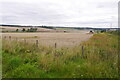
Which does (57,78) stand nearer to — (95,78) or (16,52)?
(95,78)

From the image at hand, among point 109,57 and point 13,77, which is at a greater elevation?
point 109,57

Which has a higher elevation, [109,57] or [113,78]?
[109,57]

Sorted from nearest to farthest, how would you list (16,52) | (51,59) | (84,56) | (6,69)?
(6,69)
(51,59)
(84,56)
(16,52)

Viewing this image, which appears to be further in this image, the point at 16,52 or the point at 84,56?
the point at 16,52

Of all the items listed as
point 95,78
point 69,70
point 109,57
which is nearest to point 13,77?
point 69,70

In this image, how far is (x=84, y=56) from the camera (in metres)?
6.88

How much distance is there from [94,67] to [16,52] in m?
5.18

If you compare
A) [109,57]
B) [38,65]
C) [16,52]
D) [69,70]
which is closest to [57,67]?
[69,70]

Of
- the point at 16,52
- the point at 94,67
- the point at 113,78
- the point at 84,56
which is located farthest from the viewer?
the point at 16,52

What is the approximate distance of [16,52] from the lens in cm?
812

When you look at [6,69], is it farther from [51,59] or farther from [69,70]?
[69,70]

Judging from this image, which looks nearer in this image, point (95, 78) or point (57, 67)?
point (95, 78)

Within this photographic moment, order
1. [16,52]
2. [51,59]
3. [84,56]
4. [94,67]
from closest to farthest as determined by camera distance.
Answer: [94,67]
[51,59]
[84,56]
[16,52]

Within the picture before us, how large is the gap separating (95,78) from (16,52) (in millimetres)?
5451
